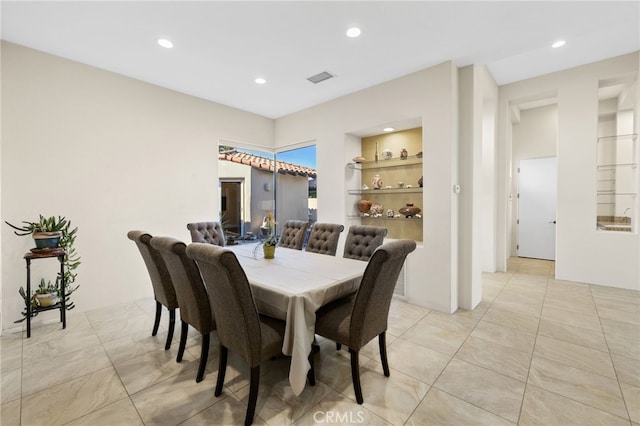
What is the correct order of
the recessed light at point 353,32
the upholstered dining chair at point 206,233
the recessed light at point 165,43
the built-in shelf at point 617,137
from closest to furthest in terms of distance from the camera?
the recessed light at point 353,32
the recessed light at point 165,43
the upholstered dining chair at point 206,233
the built-in shelf at point 617,137

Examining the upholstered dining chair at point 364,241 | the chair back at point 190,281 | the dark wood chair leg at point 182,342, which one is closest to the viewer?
the chair back at point 190,281

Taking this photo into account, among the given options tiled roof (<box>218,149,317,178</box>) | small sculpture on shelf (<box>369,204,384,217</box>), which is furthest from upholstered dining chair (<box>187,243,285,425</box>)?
tiled roof (<box>218,149,317,178</box>)

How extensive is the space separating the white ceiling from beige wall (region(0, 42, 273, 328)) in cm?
31

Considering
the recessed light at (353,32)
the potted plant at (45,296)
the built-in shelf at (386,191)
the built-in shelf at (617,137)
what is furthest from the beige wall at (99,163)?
the built-in shelf at (617,137)

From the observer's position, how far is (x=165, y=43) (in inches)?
115

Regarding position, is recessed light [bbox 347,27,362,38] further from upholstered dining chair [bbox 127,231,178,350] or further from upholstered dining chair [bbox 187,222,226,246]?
upholstered dining chair [bbox 187,222,226,246]

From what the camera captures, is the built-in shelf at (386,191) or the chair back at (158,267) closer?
the chair back at (158,267)

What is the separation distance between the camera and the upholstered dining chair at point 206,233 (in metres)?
3.62

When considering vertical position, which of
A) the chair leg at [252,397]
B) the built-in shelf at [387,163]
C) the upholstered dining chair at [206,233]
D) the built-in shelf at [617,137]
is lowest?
the chair leg at [252,397]

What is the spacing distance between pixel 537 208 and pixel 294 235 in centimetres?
571

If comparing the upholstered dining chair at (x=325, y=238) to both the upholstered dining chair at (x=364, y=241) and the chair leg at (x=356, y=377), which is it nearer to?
the upholstered dining chair at (x=364, y=241)

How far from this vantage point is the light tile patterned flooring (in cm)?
176

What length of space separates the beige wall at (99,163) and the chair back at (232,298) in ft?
8.88

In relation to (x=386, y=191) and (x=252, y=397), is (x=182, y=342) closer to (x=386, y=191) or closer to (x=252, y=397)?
(x=252, y=397)
